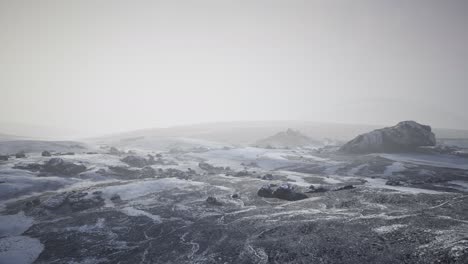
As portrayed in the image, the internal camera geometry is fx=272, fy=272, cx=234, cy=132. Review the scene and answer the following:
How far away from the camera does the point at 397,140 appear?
199 feet

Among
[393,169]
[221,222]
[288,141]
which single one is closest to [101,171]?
[221,222]

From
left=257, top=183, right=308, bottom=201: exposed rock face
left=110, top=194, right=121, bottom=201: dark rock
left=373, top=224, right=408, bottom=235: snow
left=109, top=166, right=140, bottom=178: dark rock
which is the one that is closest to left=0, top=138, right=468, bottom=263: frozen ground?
left=373, top=224, right=408, bottom=235: snow

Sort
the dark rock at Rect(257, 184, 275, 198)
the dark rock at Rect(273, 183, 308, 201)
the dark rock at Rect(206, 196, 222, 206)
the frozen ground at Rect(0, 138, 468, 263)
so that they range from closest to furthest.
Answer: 1. the frozen ground at Rect(0, 138, 468, 263)
2. the dark rock at Rect(273, 183, 308, 201)
3. the dark rock at Rect(206, 196, 222, 206)
4. the dark rock at Rect(257, 184, 275, 198)

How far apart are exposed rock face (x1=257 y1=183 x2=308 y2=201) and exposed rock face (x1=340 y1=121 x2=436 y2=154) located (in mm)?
41303

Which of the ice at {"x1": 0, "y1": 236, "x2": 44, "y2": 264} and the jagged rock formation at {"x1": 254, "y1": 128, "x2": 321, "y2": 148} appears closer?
the ice at {"x1": 0, "y1": 236, "x2": 44, "y2": 264}

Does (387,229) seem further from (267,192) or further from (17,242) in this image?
(17,242)

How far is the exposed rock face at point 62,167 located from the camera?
126 feet

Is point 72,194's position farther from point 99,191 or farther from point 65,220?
point 65,220

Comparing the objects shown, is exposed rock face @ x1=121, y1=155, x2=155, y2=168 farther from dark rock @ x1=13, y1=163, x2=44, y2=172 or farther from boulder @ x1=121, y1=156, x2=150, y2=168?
dark rock @ x1=13, y1=163, x2=44, y2=172

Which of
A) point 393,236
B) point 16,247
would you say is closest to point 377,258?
point 393,236

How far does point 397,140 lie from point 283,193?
153ft

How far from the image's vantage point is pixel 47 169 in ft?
127

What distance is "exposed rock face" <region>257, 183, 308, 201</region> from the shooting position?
1028 inches

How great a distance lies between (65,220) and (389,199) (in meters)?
28.1
